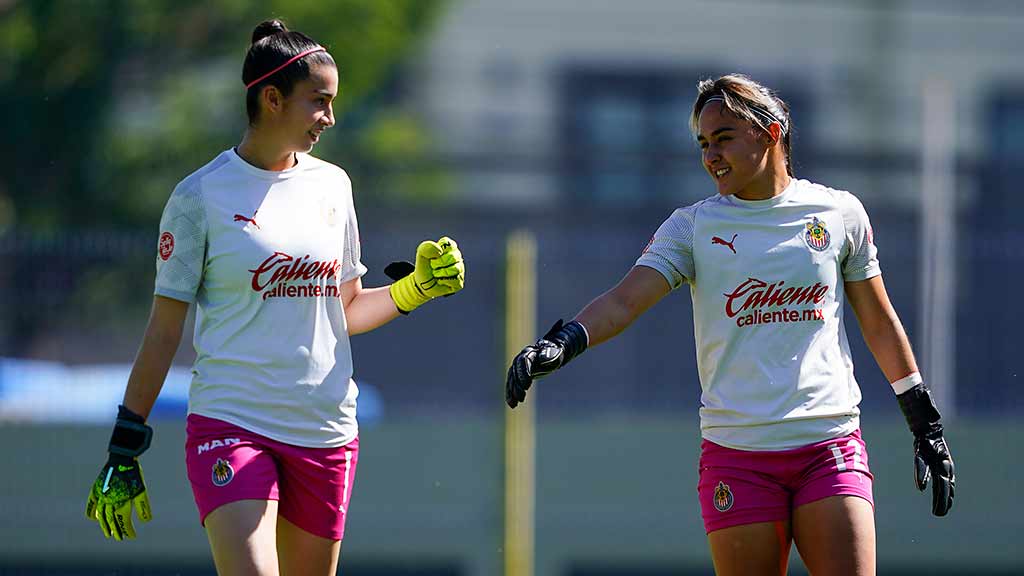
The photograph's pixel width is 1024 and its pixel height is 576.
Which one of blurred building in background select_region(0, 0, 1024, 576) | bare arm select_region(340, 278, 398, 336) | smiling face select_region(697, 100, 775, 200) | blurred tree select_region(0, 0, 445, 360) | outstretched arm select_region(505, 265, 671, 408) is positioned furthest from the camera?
blurred tree select_region(0, 0, 445, 360)

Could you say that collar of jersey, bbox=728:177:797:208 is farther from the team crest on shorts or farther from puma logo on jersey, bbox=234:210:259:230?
puma logo on jersey, bbox=234:210:259:230

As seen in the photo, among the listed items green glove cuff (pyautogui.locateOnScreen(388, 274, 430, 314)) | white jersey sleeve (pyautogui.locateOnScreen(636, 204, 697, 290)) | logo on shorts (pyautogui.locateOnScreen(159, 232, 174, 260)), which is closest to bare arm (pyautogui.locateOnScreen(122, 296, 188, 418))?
logo on shorts (pyautogui.locateOnScreen(159, 232, 174, 260))

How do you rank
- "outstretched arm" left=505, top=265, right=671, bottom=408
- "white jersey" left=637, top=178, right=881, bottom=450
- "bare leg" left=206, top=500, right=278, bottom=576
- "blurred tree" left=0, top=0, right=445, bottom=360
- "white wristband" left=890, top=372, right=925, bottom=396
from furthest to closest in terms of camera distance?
"blurred tree" left=0, top=0, right=445, bottom=360, "white wristband" left=890, top=372, right=925, bottom=396, "white jersey" left=637, top=178, right=881, bottom=450, "outstretched arm" left=505, top=265, right=671, bottom=408, "bare leg" left=206, top=500, right=278, bottom=576

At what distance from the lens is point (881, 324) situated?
13.5 feet

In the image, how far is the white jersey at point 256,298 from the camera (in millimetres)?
3939

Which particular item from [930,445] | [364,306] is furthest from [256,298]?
[930,445]

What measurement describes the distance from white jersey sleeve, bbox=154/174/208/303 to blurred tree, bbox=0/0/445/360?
854cm

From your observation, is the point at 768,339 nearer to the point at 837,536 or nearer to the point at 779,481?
the point at 779,481

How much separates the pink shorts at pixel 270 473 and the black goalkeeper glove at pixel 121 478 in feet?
0.48

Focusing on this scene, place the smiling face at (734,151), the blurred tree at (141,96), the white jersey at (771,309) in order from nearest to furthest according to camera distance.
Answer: the white jersey at (771,309)
the smiling face at (734,151)
the blurred tree at (141,96)

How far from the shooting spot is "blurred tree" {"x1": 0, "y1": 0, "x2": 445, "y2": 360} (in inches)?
516

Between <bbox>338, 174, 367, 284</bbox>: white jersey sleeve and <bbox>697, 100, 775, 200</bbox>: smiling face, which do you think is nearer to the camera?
<bbox>697, 100, 775, 200</bbox>: smiling face

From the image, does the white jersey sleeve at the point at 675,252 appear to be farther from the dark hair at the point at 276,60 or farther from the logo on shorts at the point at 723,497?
the dark hair at the point at 276,60

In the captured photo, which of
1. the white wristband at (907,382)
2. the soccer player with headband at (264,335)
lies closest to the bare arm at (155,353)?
the soccer player with headband at (264,335)
